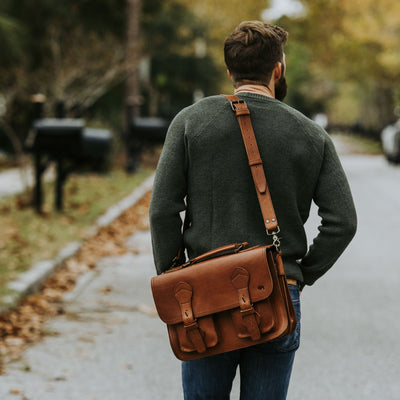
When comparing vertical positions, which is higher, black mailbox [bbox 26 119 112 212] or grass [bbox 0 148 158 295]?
black mailbox [bbox 26 119 112 212]

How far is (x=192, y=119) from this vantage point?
7.87ft

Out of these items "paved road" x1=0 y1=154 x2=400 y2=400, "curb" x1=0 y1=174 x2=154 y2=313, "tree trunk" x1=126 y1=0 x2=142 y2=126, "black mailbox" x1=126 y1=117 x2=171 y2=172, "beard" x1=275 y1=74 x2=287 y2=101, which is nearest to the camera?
"beard" x1=275 y1=74 x2=287 y2=101

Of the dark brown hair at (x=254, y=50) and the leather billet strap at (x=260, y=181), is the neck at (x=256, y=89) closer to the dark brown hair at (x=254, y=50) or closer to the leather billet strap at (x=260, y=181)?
the dark brown hair at (x=254, y=50)

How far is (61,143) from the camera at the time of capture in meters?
10.6

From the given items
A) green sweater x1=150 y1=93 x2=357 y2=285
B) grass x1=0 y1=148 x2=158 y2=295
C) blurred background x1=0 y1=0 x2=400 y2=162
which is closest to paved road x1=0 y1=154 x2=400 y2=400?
grass x1=0 y1=148 x2=158 y2=295

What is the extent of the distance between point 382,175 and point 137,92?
7373 mm

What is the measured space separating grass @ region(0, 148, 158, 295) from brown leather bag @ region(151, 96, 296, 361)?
4159mm

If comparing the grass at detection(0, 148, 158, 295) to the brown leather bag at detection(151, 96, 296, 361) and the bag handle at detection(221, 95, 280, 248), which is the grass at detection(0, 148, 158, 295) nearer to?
the brown leather bag at detection(151, 96, 296, 361)

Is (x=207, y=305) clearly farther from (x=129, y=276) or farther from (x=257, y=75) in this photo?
(x=129, y=276)

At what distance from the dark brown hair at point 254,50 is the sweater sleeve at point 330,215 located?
0.32 meters

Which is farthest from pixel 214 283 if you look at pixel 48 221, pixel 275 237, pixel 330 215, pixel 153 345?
pixel 48 221

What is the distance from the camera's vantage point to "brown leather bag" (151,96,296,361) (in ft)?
7.55

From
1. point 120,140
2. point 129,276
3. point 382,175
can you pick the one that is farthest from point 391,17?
point 129,276

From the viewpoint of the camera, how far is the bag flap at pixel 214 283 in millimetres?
2293
